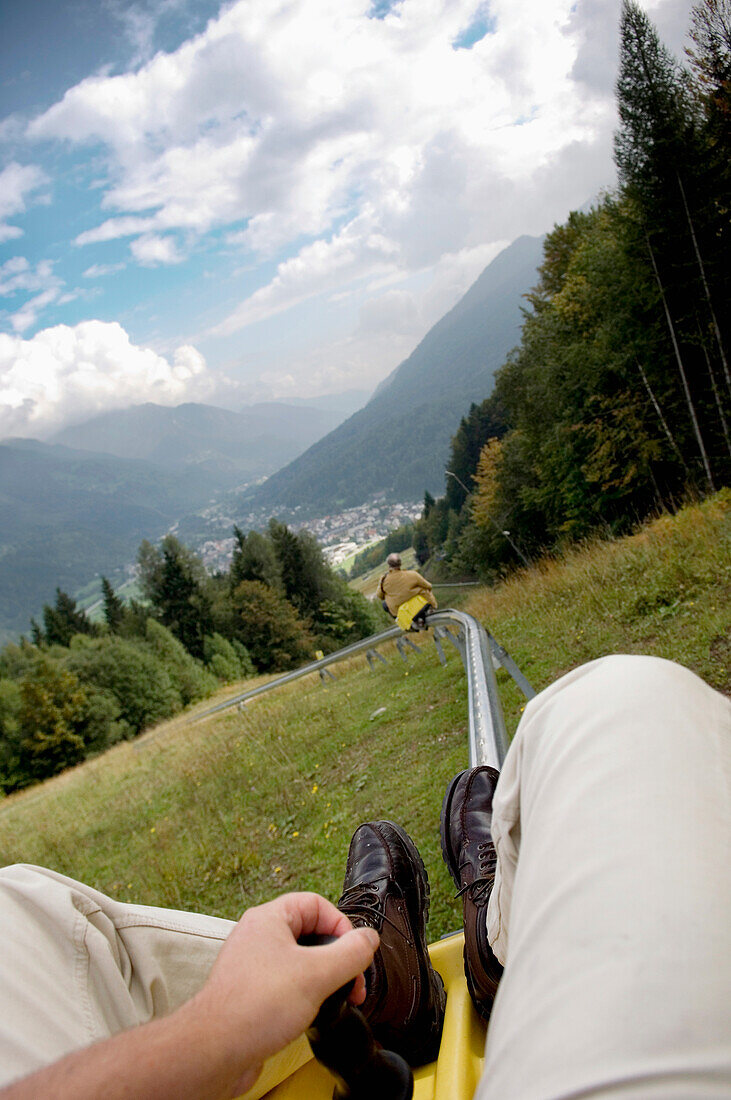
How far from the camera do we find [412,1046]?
1.54 meters

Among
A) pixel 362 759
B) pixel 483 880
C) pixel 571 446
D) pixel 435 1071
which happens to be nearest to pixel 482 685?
pixel 483 880

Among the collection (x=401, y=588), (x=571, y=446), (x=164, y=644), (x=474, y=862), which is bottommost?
(x=164, y=644)

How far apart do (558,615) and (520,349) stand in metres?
30.6

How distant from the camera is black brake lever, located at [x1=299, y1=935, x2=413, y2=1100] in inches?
36.9

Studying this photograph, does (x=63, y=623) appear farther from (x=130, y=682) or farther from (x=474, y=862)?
(x=474, y=862)

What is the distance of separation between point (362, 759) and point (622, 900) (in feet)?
15.6

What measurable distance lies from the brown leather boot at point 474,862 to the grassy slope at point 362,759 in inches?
31.9

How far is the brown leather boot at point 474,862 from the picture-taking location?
1514mm

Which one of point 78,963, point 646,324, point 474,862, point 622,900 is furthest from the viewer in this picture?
point 646,324

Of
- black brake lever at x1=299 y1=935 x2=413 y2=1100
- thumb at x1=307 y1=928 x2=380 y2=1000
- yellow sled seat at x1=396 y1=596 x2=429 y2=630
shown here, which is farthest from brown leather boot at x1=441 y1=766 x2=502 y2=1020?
yellow sled seat at x1=396 y1=596 x2=429 y2=630

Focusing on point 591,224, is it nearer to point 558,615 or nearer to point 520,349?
point 520,349

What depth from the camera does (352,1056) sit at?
945mm

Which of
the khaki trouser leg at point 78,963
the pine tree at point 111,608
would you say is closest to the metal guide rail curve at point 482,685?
the khaki trouser leg at point 78,963

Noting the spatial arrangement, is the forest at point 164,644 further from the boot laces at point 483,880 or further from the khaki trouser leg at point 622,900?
the khaki trouser leg at point 622,900
